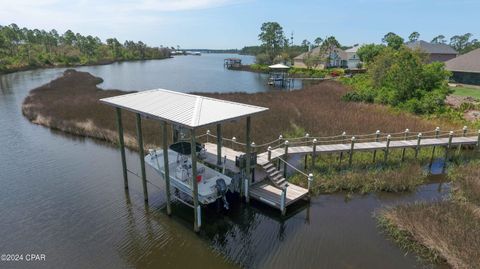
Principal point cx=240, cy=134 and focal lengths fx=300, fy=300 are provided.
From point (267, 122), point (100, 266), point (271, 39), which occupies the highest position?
point (271, 39)

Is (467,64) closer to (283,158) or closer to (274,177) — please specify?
(283,158)

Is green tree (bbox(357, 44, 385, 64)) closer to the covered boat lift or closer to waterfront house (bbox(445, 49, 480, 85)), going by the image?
waterfront house (bbox(445, 49, 480, 85))

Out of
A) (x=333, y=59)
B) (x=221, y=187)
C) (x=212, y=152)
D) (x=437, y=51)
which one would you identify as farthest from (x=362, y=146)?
(x=333, y=59)

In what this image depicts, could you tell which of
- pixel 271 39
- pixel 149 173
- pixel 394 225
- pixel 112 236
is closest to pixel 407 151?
pixel 394 225

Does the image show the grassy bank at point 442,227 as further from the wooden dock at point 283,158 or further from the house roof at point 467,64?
the house roof at point 467,64

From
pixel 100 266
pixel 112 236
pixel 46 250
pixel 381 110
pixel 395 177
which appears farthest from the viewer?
pixel 381 110

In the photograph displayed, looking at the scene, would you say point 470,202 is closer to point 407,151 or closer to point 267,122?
point 407,151

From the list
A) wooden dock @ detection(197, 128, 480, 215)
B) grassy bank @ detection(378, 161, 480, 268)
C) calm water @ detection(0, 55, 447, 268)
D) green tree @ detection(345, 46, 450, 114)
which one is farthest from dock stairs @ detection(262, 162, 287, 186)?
green tree @ detection(345, 46, 450, 114)
